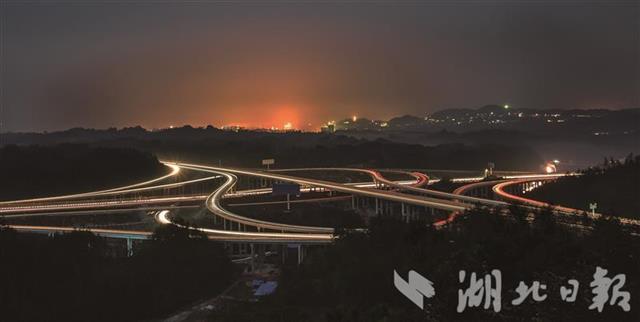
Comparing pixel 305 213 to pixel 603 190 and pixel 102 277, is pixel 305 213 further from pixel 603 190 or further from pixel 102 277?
pixel 603 190

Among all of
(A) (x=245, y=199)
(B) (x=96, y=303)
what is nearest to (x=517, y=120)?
(A) (x=245, y=199)

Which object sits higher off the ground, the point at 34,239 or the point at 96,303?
the point at 34,239

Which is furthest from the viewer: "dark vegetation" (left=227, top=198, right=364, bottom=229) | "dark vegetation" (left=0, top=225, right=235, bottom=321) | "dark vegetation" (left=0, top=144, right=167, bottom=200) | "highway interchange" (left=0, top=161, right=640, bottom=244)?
"dark vegetation" (left=0, top=144, right=167, bottom=200)

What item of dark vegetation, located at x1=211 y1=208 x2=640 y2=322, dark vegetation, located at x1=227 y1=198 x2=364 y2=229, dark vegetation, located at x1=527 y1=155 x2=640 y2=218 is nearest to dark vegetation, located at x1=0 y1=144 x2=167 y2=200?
dark vegetation, located at x1=227 y1=198 x2=364 y2=229

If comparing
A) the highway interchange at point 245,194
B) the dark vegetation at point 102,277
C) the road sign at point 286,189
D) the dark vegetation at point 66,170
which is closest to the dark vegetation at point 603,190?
the highway interchange at point 245,194

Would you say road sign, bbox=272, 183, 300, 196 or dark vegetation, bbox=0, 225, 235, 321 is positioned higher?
road sign, bbox=272, 183, 300, 196

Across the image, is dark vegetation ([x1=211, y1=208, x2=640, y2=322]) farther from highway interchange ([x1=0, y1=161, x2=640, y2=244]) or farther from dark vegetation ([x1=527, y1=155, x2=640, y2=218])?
dark vegetation ([x1=527, y1=155, x2=640, y2=218])

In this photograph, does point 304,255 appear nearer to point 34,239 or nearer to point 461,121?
point 34,239
